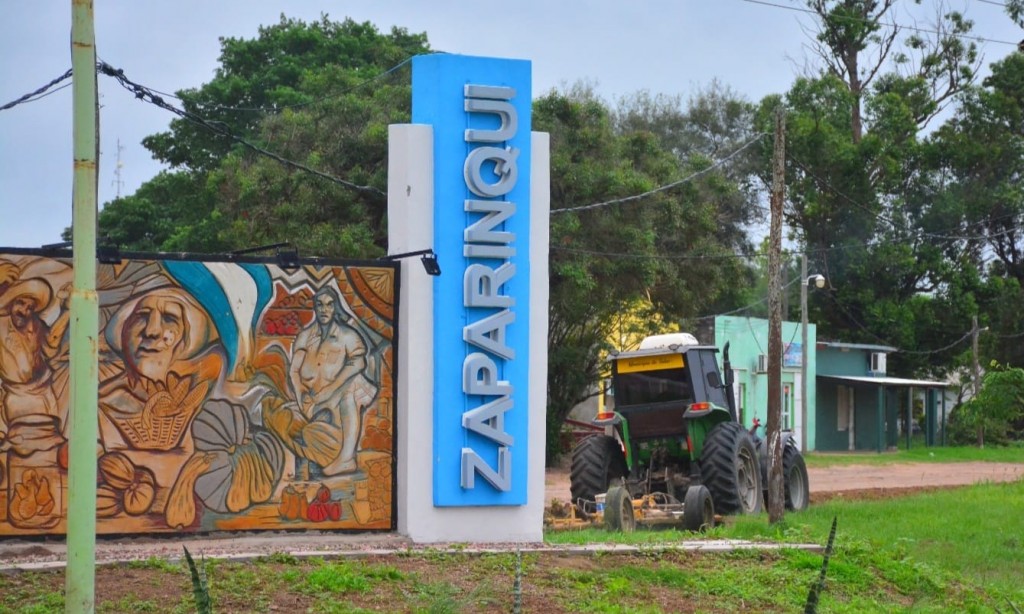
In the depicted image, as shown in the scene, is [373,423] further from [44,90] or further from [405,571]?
[44,90]

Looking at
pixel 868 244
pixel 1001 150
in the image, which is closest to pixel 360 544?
pixel 868 244

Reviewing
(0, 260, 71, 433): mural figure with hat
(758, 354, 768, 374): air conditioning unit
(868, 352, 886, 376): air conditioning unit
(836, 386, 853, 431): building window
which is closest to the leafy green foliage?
(758, 354, 768, 374): air conditioning unit

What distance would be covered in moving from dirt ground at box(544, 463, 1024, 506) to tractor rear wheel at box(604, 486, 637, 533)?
5140mm

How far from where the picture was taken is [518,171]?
1381cm

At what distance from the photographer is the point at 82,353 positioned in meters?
6.77

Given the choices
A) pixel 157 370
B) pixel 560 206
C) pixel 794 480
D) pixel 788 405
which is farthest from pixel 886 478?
pixel 157 370

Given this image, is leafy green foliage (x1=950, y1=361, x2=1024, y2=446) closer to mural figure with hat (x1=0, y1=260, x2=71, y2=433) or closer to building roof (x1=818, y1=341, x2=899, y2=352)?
mural figure with hat (x1=0, y1=260, x2=71, y2=433)

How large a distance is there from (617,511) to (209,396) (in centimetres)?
601

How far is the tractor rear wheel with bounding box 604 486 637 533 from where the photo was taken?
1681 cm

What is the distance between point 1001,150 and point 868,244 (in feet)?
23.8

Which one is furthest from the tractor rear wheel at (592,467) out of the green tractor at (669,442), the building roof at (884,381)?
the building roof at (884,381)

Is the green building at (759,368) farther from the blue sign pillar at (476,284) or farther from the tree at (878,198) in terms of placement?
the blue sign pillar at (476,284)

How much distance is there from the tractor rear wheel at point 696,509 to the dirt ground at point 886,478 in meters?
4.99

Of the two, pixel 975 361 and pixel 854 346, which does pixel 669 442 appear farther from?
pixel 975 361
